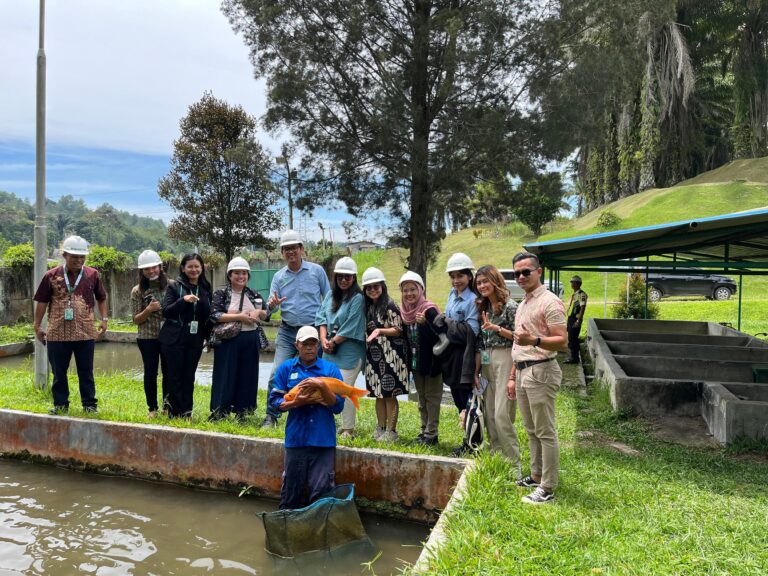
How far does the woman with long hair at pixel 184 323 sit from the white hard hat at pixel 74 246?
96 cm

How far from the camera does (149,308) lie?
5949 millimetres

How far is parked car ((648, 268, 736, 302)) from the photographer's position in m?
23.6

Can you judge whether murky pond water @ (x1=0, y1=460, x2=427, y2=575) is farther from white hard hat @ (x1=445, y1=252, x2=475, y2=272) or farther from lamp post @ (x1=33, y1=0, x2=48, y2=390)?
lamp post @ (x1=33, y1=0, x2=48, y2=390)

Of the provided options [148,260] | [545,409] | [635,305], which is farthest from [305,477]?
[635,305]

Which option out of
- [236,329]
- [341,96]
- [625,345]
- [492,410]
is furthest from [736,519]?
[341,96]

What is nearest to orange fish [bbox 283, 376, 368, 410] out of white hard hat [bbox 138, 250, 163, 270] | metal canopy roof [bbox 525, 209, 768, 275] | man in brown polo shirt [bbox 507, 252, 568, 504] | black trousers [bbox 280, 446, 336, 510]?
black trousers [bbox 280, 446, 336, 510]

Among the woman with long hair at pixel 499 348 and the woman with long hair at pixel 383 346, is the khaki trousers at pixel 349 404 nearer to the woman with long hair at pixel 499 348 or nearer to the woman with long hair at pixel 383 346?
the woman with long hair at pixel 383 346

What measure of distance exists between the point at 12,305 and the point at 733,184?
31.9 meters

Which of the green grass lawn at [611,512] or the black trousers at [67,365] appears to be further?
the black trousers at [67,365]

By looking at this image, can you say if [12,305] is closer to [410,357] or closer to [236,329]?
[236,329]

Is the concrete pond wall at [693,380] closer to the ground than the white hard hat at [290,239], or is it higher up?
closer to the ground

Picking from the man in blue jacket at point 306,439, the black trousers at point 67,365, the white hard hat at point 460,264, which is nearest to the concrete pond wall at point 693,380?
the white hard hat at point 460,264

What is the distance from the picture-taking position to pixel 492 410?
16.0 feet

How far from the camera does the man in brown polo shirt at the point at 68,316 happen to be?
604 cm
